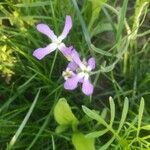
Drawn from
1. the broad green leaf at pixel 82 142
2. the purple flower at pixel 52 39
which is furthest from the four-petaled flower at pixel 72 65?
the broad green leaf at pixel 82 142

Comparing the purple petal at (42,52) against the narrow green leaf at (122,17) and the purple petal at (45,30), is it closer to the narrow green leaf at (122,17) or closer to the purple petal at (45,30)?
the purple petal at (45,30)

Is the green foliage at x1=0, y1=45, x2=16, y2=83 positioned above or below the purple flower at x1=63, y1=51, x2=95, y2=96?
above

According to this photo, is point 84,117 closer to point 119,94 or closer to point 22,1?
point 119,94

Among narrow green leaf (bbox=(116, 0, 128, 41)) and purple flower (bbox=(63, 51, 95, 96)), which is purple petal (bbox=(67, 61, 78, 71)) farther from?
narrow green leaf (bbox=(116, 0, 128, 41))

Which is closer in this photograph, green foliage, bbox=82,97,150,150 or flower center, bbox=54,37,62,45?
green foliage, bbox=82,97,150,150

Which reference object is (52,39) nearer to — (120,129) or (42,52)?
(42,52)

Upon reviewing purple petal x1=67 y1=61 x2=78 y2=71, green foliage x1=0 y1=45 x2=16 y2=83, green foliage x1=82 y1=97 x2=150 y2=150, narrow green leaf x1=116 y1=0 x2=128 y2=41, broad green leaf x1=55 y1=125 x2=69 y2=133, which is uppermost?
green foliage x1=0 y1=45 x2=16 y2=83

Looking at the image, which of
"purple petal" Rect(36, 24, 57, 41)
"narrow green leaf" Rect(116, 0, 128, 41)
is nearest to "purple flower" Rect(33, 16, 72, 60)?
"purple petal" Rect(36, 24, 57, 41)

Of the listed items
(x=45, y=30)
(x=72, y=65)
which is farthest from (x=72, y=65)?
(x=45, y=30)

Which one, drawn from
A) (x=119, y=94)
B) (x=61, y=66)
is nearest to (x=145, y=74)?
(x=119, y=94)
